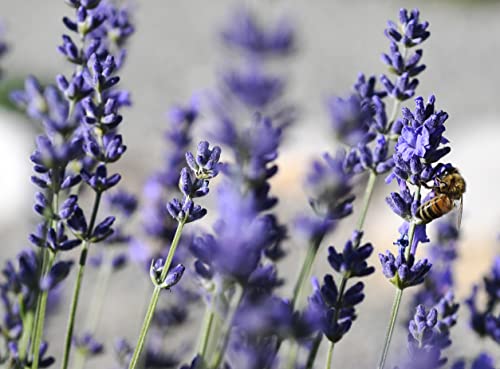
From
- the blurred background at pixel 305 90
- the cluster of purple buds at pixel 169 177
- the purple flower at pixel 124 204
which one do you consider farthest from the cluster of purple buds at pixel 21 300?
the blurred background at pixel 305 90

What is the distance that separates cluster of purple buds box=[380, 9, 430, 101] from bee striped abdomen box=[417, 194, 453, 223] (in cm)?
15

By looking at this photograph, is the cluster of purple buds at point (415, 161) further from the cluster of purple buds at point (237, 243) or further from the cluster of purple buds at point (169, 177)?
the cluster of purple buds at point (169, 177)

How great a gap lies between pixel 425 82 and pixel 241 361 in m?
8.68

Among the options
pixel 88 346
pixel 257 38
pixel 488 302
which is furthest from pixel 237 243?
pixel 257 38

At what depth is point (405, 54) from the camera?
4.45ft

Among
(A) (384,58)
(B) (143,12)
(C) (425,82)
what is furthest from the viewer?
(B) (143,12)

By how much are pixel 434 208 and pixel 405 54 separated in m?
0.22

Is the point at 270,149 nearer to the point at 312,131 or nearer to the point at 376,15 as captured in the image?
the point at 312,131

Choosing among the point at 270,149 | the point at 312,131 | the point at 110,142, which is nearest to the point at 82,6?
the point at 110,142

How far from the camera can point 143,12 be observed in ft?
36.2

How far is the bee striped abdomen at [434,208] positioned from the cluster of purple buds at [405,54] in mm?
149

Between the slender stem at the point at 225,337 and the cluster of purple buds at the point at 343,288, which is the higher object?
the cluster of purple buds at the point at 343,288

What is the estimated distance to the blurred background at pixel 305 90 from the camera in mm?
4723

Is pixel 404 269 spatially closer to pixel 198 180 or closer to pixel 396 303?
pixel 396 303
